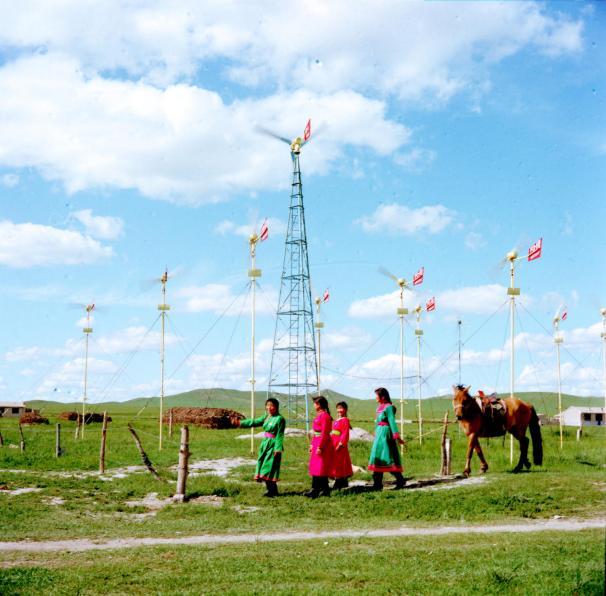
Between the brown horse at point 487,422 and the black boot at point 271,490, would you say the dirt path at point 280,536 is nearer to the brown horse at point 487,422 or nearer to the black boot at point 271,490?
the black boot at point 271,490

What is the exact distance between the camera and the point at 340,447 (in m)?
17.8

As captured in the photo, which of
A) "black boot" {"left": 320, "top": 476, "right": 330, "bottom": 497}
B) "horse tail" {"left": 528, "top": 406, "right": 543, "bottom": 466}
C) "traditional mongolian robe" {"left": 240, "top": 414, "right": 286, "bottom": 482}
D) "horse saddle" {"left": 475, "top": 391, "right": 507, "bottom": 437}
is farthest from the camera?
"horse tail" {"left": 528, "top": 406, "right": 543, "bottom": 466}

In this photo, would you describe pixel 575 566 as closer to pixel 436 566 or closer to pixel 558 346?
pixel 436 566

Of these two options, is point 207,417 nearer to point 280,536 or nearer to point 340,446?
point 340,446

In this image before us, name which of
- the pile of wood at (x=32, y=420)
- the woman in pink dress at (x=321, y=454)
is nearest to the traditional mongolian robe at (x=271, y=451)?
the woman in pink dress at (x=321, y=454)

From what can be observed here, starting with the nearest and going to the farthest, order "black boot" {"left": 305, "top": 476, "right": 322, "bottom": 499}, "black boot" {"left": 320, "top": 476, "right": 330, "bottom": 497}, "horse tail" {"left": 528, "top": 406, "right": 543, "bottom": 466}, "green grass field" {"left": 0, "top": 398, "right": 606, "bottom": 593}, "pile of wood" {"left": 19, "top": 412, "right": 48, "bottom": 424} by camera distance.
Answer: "green grass field" {"left": 0, "top": 398, "right": 606, "bottom": 593}
"black boot" {"left": 305, "top": 476, "right": 322, "bottom": 499}
"black boot" {"left": 320, "top": 476, "right": 330, "bottom": 497}
"horse tail" {"left": 528, "top": 406, "right": 543, "bottom": 466}
"pile of wood" {"left": 19, "top": 412, "right": 48, "bottom": 424}

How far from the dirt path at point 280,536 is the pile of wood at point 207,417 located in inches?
1986

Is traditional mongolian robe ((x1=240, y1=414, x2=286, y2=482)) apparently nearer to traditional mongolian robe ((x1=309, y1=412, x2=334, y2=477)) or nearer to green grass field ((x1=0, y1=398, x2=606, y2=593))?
green grass field ((x1=0, y1=398, x2=606, y2=593))

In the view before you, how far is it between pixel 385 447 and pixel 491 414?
150 inches

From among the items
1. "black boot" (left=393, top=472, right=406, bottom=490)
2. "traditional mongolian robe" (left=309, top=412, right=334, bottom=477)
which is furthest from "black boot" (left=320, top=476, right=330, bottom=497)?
"black boot" (left=393, top=472, right=406, bottom=490)

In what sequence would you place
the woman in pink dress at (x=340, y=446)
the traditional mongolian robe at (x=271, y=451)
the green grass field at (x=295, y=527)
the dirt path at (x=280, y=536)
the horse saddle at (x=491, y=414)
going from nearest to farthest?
the green grass field at (x=295, y=527) < the dirt path at (x=280, y=536) < the traditional mongolian robe at (x=271, y=451) < the woman in pink dress at (x=340, y=446) < the horse saddle at (x=491, y=414)

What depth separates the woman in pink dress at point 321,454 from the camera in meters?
17.3

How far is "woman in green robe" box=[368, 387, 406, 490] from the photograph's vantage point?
1756cm

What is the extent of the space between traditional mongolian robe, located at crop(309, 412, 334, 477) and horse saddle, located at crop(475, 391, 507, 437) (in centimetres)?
446
